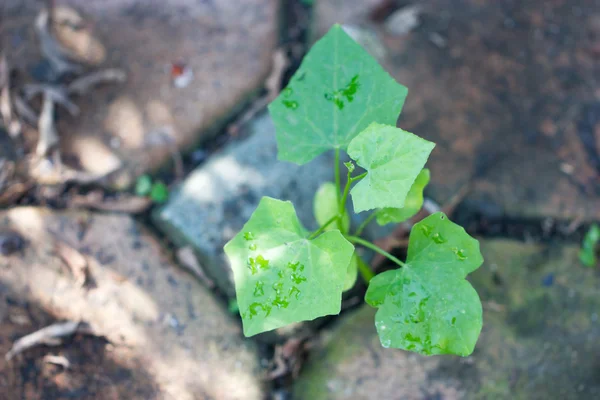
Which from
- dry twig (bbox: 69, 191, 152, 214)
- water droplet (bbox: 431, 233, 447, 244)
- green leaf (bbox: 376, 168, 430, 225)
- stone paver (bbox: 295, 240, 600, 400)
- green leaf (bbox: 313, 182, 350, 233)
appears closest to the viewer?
water droplet (bbox: 431, 233, 447, 244)

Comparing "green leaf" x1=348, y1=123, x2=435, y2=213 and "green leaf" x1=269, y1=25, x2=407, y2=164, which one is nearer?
"green leaf" x1=348, y1=123, x2=435, y2=213

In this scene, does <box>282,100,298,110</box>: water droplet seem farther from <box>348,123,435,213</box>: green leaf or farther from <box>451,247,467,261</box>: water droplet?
<box>451,247,467,261</box>: water droplet

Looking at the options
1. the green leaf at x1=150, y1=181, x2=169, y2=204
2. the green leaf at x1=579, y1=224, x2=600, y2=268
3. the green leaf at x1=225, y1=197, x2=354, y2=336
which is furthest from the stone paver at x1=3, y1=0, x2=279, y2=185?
the green leaf at x1=579, y1=224, x2=600, y2=268

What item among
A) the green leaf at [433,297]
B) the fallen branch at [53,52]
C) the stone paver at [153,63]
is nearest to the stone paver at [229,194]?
the stone paver at [153,63]

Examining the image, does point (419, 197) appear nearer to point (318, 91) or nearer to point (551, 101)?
point (318, 91)

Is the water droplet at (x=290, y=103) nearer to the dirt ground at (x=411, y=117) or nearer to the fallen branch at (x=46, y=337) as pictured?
the dirt ground at (x=411, y=117)

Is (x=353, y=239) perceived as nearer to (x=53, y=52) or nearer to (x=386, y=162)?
(x=386, y=162)

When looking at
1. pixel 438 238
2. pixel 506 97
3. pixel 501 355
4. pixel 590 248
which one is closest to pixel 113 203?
pixel 438 238
